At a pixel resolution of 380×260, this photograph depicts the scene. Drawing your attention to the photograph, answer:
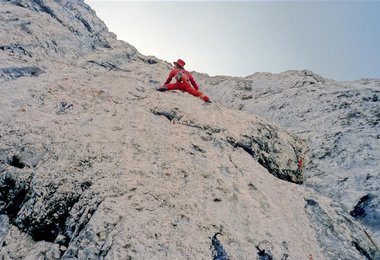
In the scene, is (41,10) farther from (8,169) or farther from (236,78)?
(8,169)

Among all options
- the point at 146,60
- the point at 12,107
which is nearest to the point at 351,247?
the point at 12,107

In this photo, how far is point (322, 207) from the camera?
7445mm

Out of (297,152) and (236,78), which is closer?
(297,152)

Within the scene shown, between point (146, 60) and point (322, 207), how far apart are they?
43.7 ft

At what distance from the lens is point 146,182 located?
630 cm

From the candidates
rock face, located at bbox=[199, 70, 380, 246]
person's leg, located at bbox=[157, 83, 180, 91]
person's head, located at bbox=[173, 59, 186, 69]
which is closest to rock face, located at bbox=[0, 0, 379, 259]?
person's leg, located at bbox=[157, 83, 180, 91]

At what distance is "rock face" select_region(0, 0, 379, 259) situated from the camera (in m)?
5.49

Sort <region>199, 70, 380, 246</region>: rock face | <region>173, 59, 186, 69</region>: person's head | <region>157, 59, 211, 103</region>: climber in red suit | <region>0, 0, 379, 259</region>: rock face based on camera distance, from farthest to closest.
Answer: <region>173, 59, 186, 69</region>: person's head → <region>157, 59, 211, 103</region>: climber in red suit → <region>199, 70, 380, 246</region>: rock face → <region>0, 0, 379, 259</region>: rock face

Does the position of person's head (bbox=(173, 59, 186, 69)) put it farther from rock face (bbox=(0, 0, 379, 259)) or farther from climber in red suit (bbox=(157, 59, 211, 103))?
rock face (bbox=(0, 0, 379, 259))

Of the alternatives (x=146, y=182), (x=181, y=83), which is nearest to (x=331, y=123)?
(x=181, y=83)

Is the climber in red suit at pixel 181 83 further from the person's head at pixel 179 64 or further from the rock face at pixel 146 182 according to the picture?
the rock face at pixel 146 182

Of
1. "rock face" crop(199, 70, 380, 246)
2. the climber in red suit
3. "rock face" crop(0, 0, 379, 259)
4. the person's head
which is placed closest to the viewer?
"rock face" crop(0, 0, 379, 259)

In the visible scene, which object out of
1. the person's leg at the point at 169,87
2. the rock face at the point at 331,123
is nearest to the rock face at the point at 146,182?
the person's leg at the point at 169,87

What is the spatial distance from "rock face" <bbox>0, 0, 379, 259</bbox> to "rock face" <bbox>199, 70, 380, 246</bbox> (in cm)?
60
